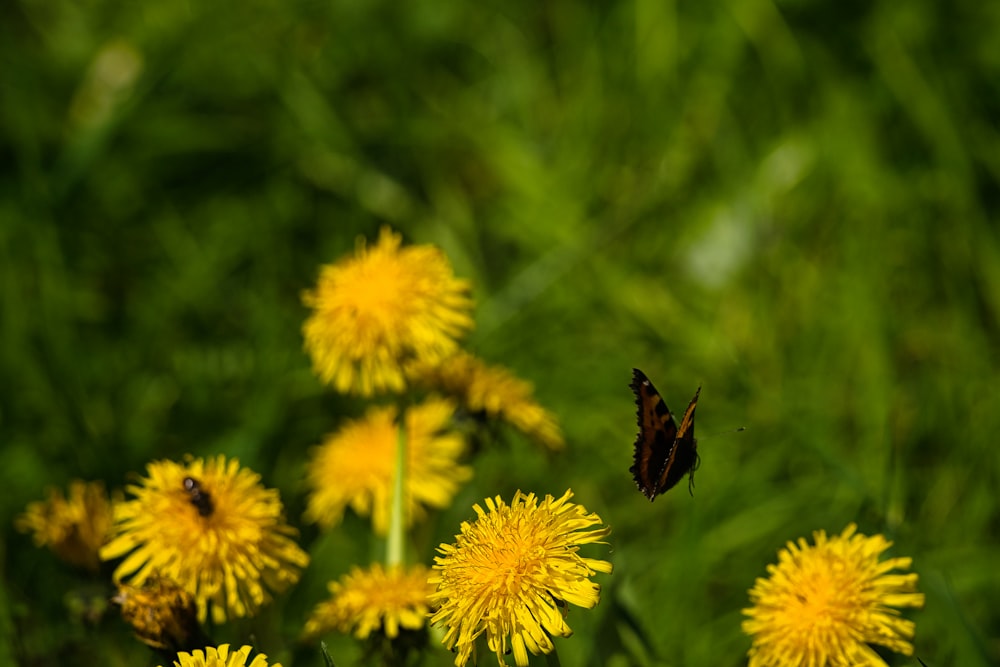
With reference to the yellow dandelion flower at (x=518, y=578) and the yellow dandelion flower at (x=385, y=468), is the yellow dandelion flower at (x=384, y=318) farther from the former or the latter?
the yellow dandelion flower at (x=518, y=578)

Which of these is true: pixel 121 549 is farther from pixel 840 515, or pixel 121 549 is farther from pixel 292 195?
pixel 292 195

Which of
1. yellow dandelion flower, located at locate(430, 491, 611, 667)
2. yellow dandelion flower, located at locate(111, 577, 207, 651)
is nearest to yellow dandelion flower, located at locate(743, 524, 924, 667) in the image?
yellow dandelion flower, located at locate(430, 491, 611, 667)

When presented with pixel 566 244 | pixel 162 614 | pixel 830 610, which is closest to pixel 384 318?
pixel 162 614

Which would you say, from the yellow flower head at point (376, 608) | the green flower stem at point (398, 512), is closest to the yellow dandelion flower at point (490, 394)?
the green flower stem at point (398, 512)

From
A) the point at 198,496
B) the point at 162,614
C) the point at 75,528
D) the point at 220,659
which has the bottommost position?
the point at 220,659

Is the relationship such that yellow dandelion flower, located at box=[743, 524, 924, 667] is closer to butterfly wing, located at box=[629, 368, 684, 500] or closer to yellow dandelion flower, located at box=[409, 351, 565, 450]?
butterfly wing, located at box=[629, 368, 684, 500]

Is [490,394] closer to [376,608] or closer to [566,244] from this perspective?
[376,608]
